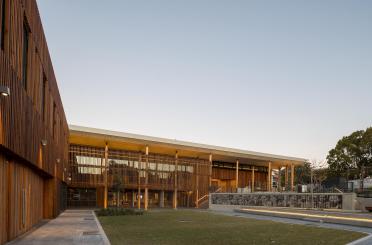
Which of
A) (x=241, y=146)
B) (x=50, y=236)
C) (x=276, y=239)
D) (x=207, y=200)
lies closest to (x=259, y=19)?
(x=276, y=239)

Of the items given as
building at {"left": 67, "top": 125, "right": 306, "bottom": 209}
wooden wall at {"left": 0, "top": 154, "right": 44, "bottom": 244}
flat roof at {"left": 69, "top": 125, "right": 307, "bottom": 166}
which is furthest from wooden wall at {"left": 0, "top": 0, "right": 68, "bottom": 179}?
building at {"left": 67, "top": 125, "right": 306, "bottom": 209}

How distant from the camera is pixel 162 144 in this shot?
49375mm

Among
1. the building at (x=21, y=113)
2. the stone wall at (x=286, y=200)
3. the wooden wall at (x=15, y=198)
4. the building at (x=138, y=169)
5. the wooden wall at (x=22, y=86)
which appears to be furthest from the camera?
the building at (x=138, y=169)

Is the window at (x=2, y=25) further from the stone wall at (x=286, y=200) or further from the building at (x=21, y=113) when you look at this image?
the stone wall at (x=286, y=200)

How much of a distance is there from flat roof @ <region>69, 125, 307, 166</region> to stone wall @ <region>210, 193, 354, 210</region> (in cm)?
615

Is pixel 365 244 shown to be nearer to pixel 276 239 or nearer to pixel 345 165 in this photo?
pixel 276 239

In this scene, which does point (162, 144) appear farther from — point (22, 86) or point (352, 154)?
point (22, 86)

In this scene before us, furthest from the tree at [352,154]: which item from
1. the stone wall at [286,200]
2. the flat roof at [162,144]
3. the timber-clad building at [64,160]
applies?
the stone wall at [286,200]

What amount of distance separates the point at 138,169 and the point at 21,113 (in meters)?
37.5

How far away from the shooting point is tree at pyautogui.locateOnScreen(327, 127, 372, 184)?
2630 inches

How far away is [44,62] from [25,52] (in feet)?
14.2

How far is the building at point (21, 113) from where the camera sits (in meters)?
10.9

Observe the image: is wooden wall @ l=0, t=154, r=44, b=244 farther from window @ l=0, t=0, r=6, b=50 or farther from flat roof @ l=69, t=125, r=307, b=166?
flat roof @ l=69, t=125, r=307, b=166

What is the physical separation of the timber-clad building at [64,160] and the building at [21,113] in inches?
1.1
